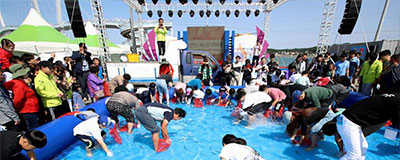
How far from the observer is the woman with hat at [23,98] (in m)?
2.88

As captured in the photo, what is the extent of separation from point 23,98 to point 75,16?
5494 millimetres

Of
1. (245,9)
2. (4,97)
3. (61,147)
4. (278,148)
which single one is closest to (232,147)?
(278,148)

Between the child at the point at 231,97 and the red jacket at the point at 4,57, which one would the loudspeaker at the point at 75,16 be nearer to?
the red jacket at the point at 4,57

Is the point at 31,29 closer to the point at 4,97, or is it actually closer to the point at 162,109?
the point at 4,97

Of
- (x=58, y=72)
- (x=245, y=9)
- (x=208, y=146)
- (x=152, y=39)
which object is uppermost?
(x=245, y=9)

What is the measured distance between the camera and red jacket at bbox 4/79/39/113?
287cm

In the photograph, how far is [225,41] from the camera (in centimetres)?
1102

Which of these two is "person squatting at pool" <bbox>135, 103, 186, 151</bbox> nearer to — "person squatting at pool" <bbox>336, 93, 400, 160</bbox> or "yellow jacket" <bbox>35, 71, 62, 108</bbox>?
"yellow jacket" <bbox>35, 71, 62, 108</bbox>

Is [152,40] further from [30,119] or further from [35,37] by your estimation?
[35,37]

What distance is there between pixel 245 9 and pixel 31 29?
17.1 m

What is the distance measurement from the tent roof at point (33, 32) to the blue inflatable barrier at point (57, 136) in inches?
507

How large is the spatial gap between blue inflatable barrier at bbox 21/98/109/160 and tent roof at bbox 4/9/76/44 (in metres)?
12.9

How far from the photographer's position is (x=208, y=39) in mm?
11164

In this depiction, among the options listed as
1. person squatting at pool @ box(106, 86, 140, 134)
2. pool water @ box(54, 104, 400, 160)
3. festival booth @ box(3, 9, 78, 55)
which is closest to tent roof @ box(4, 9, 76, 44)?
festival booth @ box(3, 9, 78, 55)
